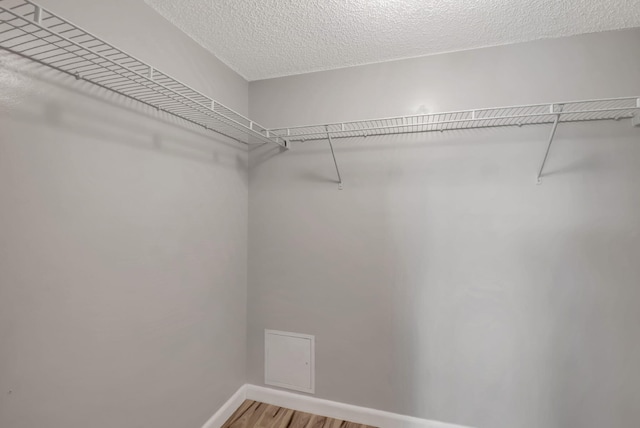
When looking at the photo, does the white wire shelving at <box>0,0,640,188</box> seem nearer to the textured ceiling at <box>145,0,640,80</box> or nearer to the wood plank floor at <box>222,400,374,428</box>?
the textured ceiling at <box>145,0,640,80</box>

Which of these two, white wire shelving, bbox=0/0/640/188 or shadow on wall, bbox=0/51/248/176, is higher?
white wire shelving, bbox=0/0/640/188

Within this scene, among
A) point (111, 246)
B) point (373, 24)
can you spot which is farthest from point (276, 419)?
point (373, 24)

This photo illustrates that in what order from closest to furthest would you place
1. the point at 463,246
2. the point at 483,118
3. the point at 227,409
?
the point at 483,118 < the point at 463,246 < the point at 227,409

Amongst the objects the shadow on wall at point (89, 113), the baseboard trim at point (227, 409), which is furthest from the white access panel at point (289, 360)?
the shadow on wall at point (89, 113)

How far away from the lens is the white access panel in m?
1.91

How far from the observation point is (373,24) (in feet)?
4.81

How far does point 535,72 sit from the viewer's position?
1586 millimetres

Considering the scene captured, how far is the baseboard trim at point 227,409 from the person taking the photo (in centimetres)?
169

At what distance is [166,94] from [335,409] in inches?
78.1

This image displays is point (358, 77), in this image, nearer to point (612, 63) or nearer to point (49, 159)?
point (612, 63)

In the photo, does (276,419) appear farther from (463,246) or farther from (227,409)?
(463,246)

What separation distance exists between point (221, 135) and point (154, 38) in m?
0.58

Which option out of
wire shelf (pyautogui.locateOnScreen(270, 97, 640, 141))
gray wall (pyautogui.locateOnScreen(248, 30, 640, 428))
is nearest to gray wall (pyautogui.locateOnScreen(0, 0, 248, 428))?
gray wall (pyautogui.locateOnScreen(248, 30, 640, 428))

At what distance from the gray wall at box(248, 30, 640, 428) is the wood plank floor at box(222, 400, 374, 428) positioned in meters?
0.15
